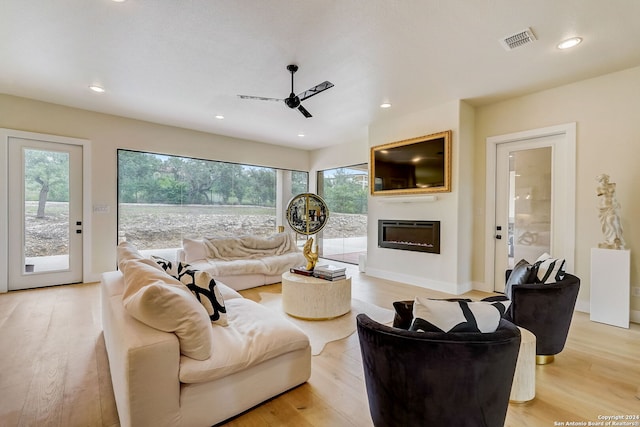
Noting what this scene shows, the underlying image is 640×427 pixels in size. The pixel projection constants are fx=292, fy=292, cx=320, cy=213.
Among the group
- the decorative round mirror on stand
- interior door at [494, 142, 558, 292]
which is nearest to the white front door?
interior door at [494, 142, 558, 292]

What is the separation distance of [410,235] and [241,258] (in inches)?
108

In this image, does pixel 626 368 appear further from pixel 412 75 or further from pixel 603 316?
pixel 412 75

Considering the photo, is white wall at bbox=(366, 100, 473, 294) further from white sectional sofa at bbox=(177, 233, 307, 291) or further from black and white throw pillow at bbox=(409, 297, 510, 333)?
black and white throw pillow at bbox=(409, 297, 510, 333)

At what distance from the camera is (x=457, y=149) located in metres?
4.04

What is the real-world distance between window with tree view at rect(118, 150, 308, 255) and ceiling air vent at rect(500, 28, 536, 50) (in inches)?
198

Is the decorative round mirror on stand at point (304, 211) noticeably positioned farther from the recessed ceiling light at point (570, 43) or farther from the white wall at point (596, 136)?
the white wall at point (596, 136)

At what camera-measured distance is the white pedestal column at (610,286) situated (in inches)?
115

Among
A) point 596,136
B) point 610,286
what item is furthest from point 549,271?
point 596,136

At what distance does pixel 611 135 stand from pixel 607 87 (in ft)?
1.74

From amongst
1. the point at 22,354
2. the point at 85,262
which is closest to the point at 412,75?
the point at 22,354

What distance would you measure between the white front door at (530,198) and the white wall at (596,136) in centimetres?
10

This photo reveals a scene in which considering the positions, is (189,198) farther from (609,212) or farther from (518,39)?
(609,212)

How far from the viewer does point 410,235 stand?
4648 millimetres

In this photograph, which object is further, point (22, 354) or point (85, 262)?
point (85, 262)
